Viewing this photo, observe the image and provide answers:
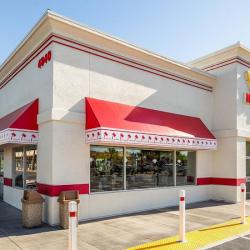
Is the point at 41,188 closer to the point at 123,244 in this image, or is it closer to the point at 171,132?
the point at 123,244

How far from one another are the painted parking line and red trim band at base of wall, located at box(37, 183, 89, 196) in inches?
123

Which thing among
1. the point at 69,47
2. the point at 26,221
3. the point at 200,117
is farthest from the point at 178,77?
the point at 26,221

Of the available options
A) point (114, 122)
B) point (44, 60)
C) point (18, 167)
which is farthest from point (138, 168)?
point (44, 60)

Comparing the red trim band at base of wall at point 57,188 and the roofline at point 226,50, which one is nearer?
the red trim band at base of wall at point 57,188

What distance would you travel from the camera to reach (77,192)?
27.9 feet

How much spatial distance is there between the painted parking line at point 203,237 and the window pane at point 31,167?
5.22 m

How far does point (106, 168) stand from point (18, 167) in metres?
4.15

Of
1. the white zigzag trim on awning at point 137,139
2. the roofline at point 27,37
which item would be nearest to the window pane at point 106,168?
the white zigzag trim on awning at point 137,139

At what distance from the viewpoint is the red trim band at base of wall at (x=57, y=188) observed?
341 inches

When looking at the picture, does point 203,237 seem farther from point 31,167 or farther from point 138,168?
point 31,167

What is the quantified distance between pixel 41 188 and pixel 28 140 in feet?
5.16

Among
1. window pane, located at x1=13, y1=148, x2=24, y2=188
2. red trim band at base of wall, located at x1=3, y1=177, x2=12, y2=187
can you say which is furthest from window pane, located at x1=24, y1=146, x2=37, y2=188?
red trim band at base of wall, located at x1=3, y1=177, x2=12, y2=187

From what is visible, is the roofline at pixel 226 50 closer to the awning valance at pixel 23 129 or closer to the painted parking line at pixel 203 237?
the painted parking line at pixel 203 237

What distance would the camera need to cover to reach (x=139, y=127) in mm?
9930
